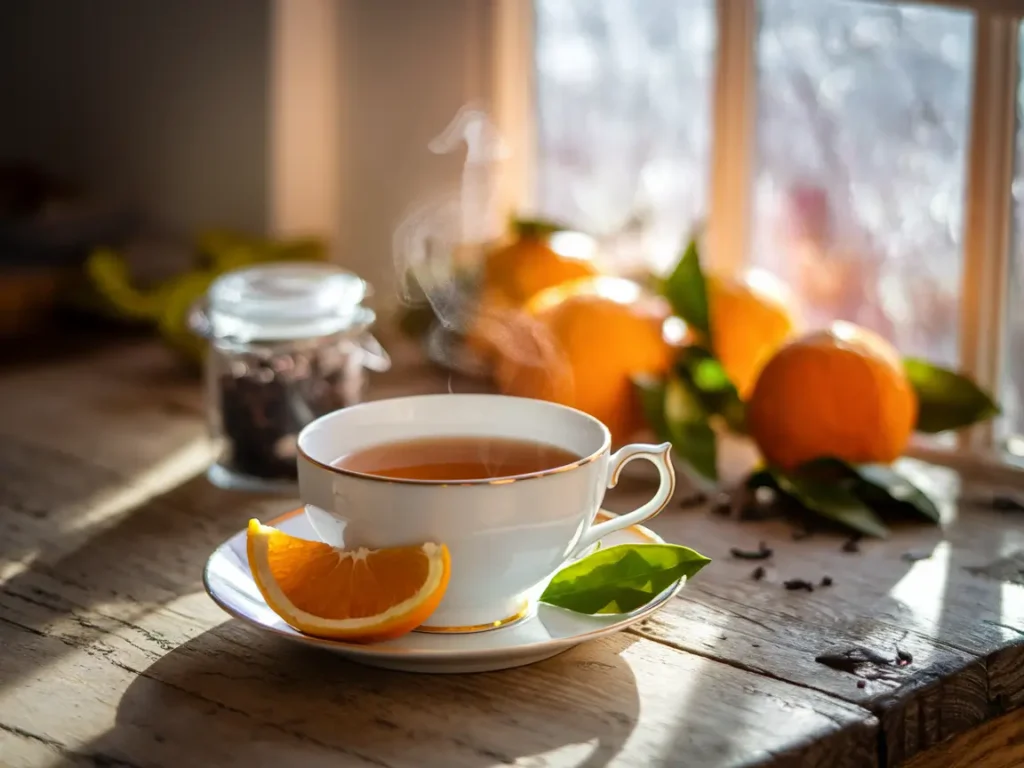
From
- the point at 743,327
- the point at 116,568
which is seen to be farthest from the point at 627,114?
the point at 116,568

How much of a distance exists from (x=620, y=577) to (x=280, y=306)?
403mm

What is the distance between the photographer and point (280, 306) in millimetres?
934

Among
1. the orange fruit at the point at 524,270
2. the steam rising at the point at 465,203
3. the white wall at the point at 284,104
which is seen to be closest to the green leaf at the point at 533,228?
the orange fruit at the point at 524,270

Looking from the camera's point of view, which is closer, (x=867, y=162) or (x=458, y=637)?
(x=458, y=637)

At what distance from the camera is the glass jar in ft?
3.04

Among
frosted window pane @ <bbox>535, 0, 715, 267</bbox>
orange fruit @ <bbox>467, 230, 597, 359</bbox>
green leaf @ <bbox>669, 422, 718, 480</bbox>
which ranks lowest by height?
green leaf @ <bbox>669, 422, 718, 480</bbox>

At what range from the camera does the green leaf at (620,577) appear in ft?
2.07

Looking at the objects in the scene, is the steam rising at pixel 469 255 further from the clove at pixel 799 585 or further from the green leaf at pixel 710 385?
the clove at pixel 799 585

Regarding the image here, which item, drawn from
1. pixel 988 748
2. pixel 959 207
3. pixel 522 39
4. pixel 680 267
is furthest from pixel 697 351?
pixel 522 39

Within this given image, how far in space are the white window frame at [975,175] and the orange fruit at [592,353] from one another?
225 mm

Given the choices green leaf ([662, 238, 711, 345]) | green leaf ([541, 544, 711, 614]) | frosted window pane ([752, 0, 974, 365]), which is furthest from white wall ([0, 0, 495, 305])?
green leaf ([541, 544, 711, 614])

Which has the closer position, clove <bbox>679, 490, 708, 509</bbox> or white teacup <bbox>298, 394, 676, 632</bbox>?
white teacup <bbox>298, 394, 676, 632</bbox>

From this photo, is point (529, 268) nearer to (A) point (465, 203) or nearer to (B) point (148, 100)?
(A) point (465, 203)

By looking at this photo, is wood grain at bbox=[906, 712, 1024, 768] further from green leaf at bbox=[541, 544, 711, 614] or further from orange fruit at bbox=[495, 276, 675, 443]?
orange fruit at bbox=[495, 276, 675, 443]
